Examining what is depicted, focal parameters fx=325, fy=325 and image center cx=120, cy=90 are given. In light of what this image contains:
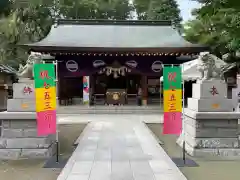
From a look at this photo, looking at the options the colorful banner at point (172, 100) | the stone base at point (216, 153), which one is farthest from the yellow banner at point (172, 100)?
the stone base at point (216, 153)

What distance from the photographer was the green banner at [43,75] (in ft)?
22.5

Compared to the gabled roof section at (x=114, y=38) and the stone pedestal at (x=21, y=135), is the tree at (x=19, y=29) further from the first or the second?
the stone pedestal at (x=21, y=135)

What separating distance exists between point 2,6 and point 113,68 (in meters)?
15.3

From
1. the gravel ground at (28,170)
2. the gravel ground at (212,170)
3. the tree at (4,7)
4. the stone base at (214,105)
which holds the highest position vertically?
the tree at (4,7)

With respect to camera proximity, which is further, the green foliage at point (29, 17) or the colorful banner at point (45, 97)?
the green foliage at point (29, 17)

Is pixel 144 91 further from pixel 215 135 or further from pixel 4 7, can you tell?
pixel 4 7

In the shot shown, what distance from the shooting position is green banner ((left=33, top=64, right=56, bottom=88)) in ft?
22.5

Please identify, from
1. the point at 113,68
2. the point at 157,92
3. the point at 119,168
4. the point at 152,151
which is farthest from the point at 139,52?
the point at 119,168

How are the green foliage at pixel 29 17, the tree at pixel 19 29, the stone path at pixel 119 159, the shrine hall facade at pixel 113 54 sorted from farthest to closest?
the green foliage at pixel 29 17
the tree at pixel 19 29
the shrine hall facade at pixel 113 54
the stone path at pixel 119 159

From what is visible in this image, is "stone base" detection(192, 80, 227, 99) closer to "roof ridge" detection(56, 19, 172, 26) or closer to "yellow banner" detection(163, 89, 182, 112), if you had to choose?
"yellow banner" detection(163, 89, 182, 112)

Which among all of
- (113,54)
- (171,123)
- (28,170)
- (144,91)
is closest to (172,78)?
(171,123)

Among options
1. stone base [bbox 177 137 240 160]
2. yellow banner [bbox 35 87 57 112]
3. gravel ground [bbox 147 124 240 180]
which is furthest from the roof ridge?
stone base [bbox 177 137 240 160]

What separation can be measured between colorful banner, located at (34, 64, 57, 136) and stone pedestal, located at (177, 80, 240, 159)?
3172 millimetres

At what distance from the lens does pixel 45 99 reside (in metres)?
6.95
